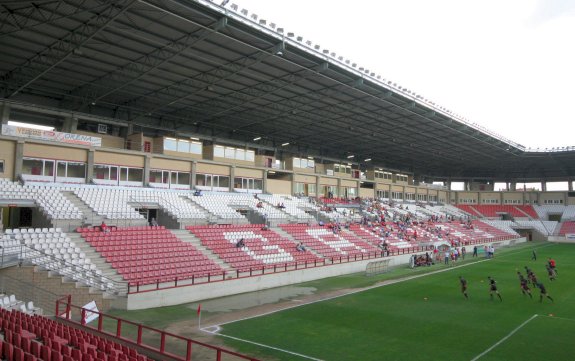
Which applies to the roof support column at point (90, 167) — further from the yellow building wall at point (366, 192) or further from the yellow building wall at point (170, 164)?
the yellow building wall at point (366, 192)

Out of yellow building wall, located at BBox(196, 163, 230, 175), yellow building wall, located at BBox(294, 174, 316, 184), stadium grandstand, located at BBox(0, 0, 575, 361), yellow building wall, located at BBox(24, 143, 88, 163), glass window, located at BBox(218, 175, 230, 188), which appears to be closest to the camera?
stadium grandstand, located at BBox(0, 0, 575, 361)

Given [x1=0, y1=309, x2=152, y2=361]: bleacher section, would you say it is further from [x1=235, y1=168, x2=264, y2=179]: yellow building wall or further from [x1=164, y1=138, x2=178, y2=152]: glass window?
[x1=235, y1=168, x2=264, y2=179]: yellow building wall

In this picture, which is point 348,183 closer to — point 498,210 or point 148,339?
point 498,210

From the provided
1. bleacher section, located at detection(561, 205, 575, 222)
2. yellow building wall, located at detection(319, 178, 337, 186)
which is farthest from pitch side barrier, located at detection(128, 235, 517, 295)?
bleacher section, located at detection(561, 205, 575, 222)

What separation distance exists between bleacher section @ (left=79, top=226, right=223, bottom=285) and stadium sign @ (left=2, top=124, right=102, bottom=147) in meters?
10.4

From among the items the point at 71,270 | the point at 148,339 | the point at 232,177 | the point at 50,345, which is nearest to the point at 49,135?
the point at 71,270

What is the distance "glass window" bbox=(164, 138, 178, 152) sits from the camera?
4228 centimetres

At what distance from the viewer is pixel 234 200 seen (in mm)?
44250

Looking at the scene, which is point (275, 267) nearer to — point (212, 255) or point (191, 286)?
point (212, 255)

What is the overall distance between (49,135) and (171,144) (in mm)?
11757

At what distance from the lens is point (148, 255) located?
26.4m

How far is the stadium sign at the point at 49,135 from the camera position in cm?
3122

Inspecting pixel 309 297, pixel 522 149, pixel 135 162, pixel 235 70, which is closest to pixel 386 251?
pixel 309 297

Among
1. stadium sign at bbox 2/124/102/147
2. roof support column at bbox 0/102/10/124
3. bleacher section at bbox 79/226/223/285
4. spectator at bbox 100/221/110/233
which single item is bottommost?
bleacher section at bbox 79/226/223/285
